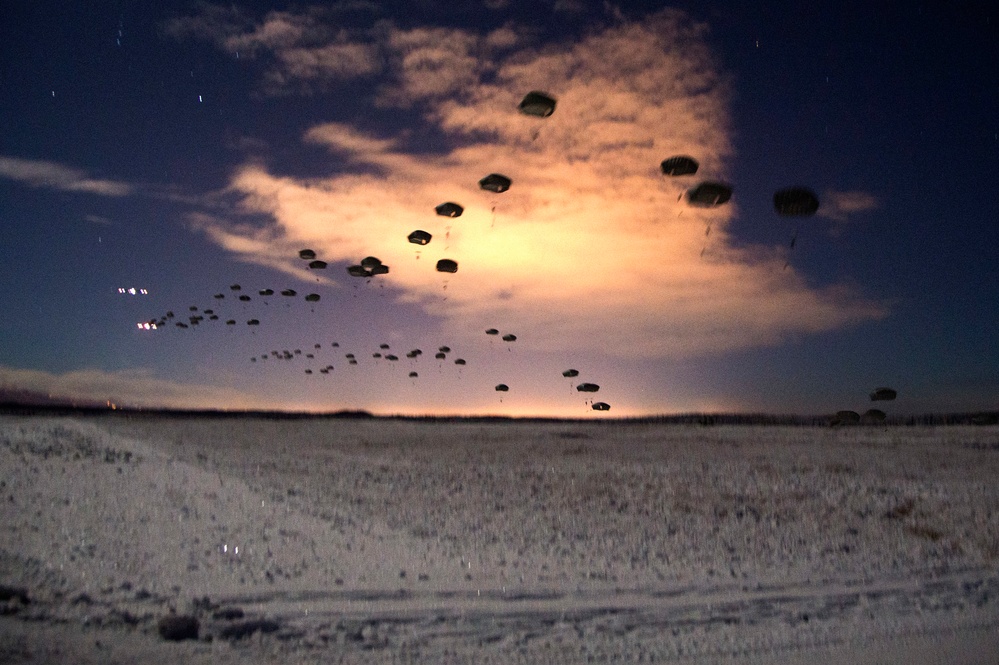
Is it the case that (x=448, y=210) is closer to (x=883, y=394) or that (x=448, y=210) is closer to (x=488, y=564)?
(x=488, y=564)

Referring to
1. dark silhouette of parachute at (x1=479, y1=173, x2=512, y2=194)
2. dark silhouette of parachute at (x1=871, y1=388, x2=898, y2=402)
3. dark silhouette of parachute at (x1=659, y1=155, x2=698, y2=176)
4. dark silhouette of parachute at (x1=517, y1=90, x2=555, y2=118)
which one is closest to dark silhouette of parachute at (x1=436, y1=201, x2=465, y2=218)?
dark silhouette of parachute at (x1=479, y1=173, x2=512, y2=194)

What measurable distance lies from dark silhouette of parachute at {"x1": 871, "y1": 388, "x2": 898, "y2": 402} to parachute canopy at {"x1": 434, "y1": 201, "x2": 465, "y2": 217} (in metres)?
29.2

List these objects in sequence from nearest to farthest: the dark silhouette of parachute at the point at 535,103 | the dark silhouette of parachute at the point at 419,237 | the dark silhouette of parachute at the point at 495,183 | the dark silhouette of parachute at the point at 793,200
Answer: the dark silhouette of parachute at the point at 793,200
the dark silhouette of parachute at the point at 535,103
the dark silhouette of parachute at the point at 495,183
the dark silhouette of parachute at the point at 419,237

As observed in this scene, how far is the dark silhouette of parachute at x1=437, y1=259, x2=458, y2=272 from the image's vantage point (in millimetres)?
35312

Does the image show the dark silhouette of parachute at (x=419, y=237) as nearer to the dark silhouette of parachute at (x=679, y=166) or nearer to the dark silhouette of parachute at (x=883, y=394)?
the dark silhouette of parachute at (x=679, y=166)

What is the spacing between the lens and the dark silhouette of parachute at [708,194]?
21.9 meters

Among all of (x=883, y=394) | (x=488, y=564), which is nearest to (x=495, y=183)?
(x=488, y=564)

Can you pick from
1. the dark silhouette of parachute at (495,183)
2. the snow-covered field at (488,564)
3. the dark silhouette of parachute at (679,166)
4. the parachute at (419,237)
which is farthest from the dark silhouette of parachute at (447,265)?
the dark silhouette of parachute at (679,166)

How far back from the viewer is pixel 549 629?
977 cm

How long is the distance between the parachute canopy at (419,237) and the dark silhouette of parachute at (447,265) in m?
1.73

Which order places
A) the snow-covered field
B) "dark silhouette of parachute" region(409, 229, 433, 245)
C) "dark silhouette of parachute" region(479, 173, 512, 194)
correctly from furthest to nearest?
1. "dark silhouette of parachute" region(409, 229, 433, 245)
2. "dark silhouette of parachute" region(479, 173, 512, 194)
3. the snow-covered field

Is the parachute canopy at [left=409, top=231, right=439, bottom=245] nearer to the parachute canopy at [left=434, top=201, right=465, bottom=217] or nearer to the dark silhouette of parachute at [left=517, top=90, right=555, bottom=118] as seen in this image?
the parachute canopy at [left=434, top=201, right=465, bottom=217]

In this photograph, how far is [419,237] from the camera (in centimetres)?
3388

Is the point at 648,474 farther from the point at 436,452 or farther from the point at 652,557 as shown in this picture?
the point at 436,452
